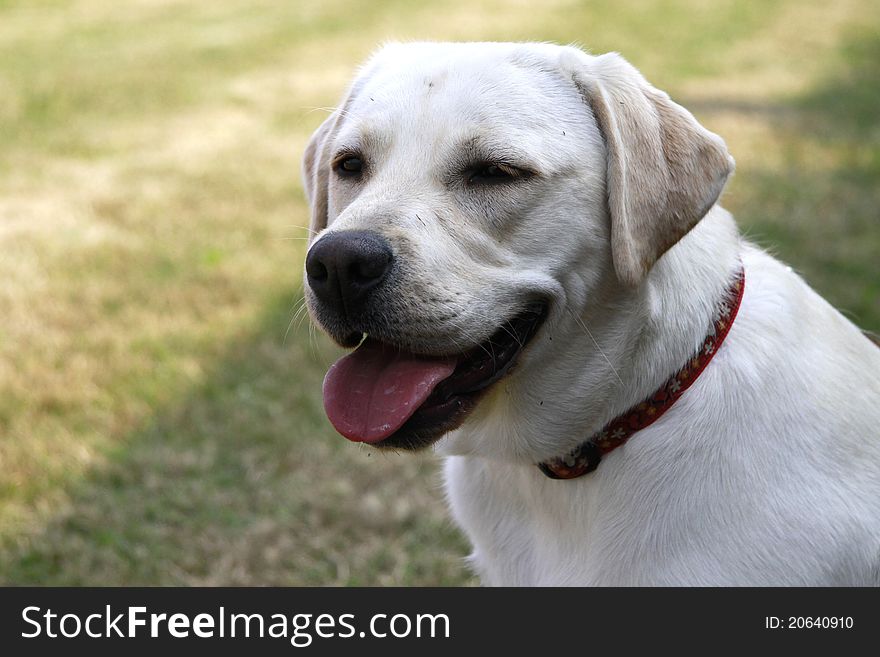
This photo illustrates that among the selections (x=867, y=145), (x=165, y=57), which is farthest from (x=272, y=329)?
(x=165, y=57)

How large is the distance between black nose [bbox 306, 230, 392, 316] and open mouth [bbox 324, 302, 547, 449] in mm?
233

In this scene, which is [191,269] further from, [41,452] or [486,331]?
[486,331]

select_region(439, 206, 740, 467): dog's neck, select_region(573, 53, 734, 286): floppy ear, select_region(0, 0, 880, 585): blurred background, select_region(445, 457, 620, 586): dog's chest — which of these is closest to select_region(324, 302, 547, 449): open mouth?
select_region(439, 206, 740, 467): dog's neck

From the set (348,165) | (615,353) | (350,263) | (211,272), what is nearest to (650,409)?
(615,353)

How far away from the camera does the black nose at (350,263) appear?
2.49 metres

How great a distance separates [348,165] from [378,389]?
0.75 m

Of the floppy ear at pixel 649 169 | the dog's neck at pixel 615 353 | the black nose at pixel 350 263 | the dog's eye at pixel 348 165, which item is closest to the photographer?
the black nose at pixel 350 263

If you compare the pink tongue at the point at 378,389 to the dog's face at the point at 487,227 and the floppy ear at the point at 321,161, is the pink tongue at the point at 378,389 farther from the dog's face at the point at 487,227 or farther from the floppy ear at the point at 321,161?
the floppy ear at the point at 321,161

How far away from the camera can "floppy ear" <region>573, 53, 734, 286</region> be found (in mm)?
2596

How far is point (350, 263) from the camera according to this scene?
8.21 feet

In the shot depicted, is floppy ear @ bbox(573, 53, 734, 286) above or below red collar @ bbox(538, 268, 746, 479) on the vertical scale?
above

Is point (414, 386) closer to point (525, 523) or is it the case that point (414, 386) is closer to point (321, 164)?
point (525, 523)

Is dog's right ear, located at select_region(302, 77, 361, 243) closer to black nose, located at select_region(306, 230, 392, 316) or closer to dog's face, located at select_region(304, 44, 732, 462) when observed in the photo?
dog's face, located at select_region(304, 44, 732, 462)

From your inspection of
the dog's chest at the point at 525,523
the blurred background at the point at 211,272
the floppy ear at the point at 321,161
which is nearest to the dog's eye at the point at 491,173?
the floppy ear at the point at 321,161
